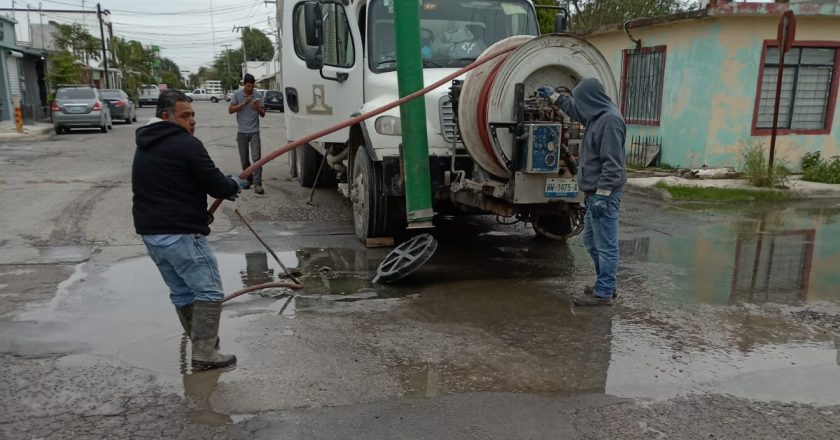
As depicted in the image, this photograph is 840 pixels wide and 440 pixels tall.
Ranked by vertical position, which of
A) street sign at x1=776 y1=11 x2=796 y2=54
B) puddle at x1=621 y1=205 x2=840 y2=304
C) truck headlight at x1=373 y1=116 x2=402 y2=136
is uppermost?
street sign at x1=776 y1=11 x2=796 y2=54

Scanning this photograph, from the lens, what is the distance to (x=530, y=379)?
391cm

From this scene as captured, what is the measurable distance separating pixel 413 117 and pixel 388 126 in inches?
26.5

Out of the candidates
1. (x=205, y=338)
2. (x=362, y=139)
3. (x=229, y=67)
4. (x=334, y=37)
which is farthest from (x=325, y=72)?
(x=229, y=67)

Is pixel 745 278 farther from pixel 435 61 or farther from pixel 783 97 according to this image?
pixel 783 97

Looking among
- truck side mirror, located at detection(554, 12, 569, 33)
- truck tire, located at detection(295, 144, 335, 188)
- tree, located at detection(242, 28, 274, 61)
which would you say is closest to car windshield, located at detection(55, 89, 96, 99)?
truck tire, located at detection(295, 144, 335, 188)

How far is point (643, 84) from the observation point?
14.8 m

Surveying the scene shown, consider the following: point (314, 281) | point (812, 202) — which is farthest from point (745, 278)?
point (812, 202)

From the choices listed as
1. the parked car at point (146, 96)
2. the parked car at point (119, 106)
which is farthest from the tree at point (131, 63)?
the parked car at point (119, 106)

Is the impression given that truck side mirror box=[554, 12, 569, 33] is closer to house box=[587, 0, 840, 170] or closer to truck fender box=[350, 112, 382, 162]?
truck fender box=[350, 112, 382, 162]

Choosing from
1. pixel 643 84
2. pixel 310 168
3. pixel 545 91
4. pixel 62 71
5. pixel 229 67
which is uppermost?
pixel 229 67

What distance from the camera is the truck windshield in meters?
6.88

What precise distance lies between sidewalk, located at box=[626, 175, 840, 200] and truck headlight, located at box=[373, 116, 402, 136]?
→ 21.1 ft

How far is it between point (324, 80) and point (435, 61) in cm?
178

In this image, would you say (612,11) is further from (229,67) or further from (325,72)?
(229,67)
